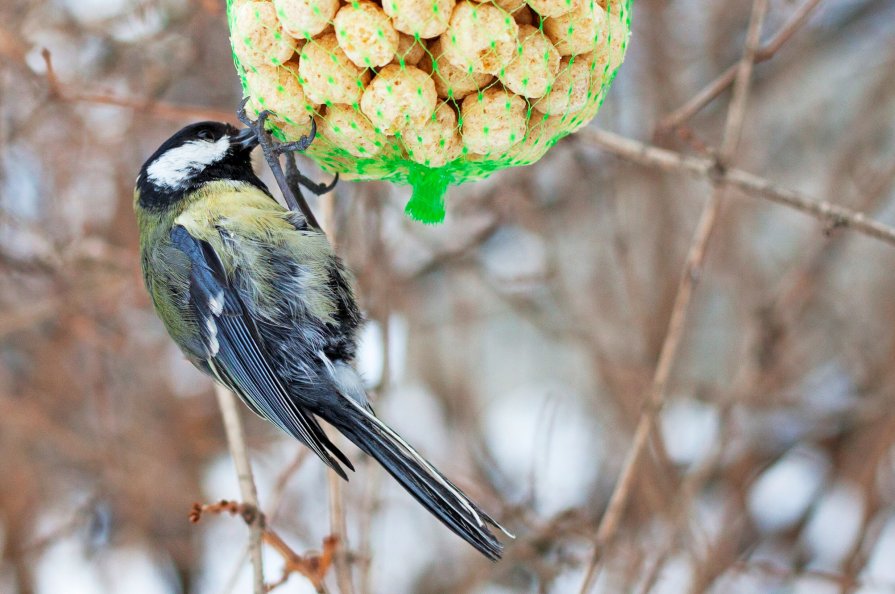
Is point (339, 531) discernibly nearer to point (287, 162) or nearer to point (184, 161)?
point (287, 162)

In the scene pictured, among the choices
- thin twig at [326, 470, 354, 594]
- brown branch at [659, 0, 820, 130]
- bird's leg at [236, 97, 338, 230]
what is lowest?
thin twig at [326, 470, 354, 594]

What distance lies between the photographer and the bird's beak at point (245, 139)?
178cm

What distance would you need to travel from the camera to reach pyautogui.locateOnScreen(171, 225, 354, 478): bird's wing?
1786 mm

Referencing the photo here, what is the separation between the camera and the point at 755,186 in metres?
1.55

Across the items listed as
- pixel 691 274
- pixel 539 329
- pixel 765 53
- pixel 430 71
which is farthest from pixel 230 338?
pixel 539 329

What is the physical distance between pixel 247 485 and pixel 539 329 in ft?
6.22

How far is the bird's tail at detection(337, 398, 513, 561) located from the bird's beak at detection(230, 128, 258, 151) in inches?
21.6

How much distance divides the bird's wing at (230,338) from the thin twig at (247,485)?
0.24 ft

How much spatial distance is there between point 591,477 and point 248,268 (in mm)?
2146

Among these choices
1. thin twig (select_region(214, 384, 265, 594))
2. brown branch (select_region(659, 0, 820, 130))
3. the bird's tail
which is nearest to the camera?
thin twig (select_region(214, 384, 265, 594))

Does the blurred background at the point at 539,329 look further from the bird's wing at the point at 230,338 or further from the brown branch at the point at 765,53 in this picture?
the brown branch at the point at 765,53

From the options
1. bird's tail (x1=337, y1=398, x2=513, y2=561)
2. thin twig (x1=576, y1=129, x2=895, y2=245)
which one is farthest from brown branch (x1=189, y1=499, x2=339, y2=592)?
thin twig (x1=576, y1=129, x2=895, y2=245)

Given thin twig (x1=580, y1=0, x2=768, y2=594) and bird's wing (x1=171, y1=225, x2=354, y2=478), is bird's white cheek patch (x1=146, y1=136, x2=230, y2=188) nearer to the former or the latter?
bird's wing (x1=171, y1=225, x2=354, y2=478)

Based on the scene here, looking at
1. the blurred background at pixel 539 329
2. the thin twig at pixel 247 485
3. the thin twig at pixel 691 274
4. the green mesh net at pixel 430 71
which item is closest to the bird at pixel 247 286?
the thin twig at pixel 247 485
